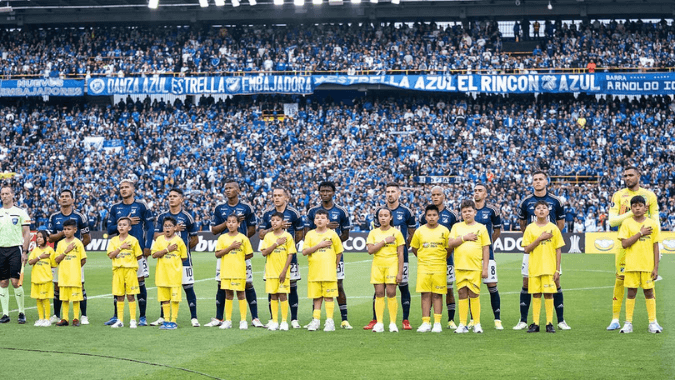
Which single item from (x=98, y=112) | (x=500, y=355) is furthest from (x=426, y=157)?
(x=500, y=355)

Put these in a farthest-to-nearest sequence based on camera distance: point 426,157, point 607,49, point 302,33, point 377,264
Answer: point 302,33 < point 607,49 < point 426,157 < point 377,264

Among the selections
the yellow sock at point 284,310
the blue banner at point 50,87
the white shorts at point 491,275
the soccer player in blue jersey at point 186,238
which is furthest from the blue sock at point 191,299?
the blue banner at point 50,87

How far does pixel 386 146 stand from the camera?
40.5 m

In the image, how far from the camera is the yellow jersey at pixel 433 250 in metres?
12.0

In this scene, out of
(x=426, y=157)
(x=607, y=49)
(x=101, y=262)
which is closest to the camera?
(x=101, y=262)

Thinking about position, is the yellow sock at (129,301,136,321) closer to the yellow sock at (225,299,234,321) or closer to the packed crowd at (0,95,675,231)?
the yellow sock at (225,299,234,321)

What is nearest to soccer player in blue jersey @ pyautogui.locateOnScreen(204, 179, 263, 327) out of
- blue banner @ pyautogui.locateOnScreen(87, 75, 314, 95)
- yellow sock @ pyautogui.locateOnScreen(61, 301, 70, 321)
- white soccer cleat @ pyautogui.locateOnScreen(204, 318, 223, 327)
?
white soccer cleat @ pyautogui.locateOnScreen(204, 318, 223, 327)

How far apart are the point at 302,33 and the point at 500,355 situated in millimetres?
38272

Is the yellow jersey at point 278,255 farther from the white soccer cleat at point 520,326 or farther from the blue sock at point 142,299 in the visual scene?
the white soccer cleat at point 520,326

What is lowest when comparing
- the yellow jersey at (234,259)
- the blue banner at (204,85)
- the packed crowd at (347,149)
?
the yellow jersey at (234,259)

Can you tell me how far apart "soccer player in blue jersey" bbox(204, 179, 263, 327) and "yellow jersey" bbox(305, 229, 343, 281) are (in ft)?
3.53

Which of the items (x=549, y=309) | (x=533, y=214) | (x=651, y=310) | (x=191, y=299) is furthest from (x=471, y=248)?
(x=191, y=299)

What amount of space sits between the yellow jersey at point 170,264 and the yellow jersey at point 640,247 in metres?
6.51

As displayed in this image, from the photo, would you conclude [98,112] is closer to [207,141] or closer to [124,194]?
[207,141]
